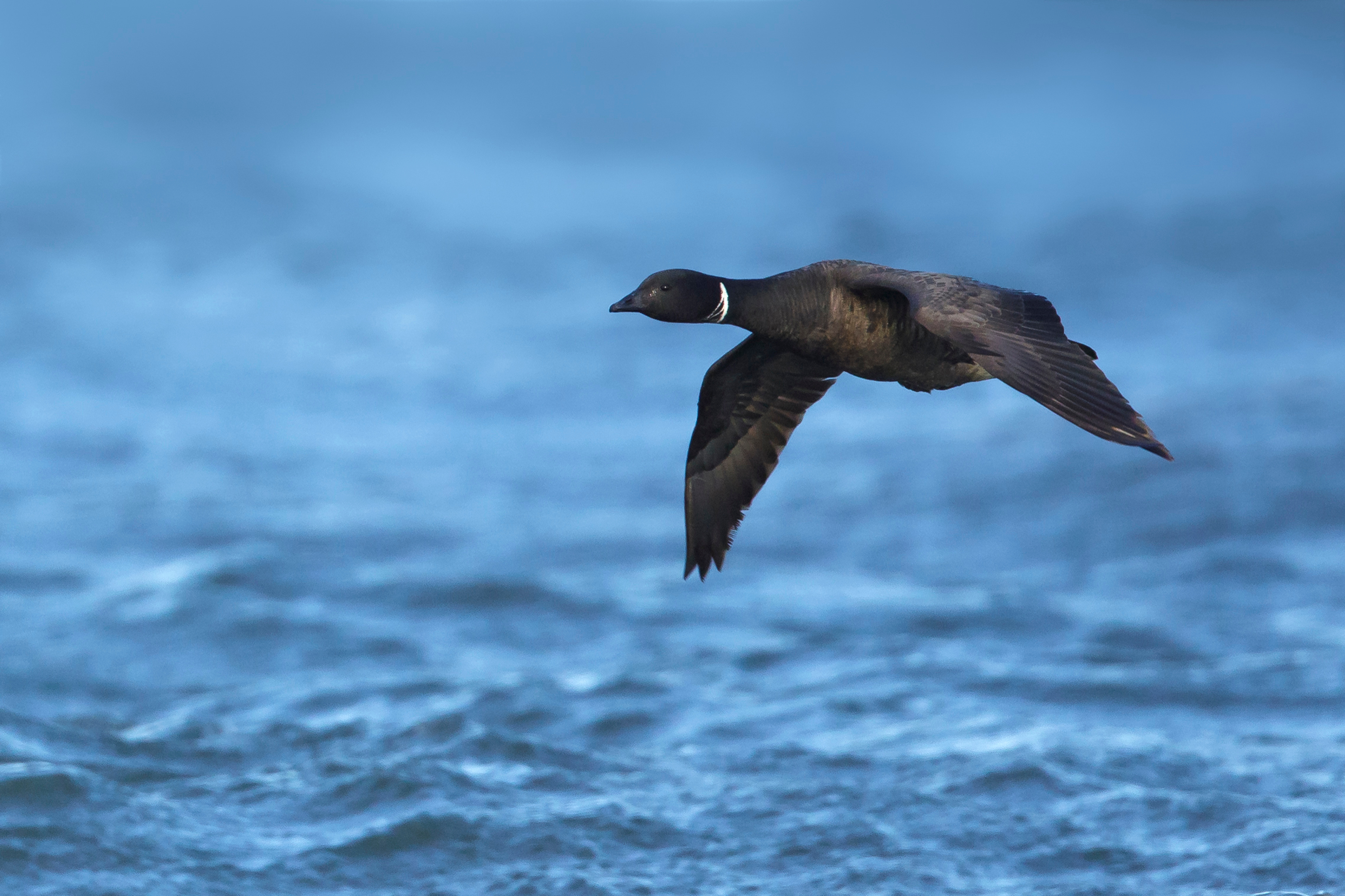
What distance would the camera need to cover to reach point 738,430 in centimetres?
909

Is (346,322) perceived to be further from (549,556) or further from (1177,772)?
(1177,772)

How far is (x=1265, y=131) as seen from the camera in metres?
25.7

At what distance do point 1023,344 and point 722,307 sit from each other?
1369 mm

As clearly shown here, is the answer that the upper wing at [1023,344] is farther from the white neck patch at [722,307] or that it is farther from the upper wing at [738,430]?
the upper wing at [738,430]

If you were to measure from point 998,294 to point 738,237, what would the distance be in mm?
15343

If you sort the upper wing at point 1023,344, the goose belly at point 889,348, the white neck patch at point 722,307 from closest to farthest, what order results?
the upper wing at point 1023,344 < the white neck patch at point 722,307 < the goose belly at point 889,348

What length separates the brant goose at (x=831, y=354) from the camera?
6.90 metres

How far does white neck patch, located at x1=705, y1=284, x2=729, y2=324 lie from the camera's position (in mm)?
7633

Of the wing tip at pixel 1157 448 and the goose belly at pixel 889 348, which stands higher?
the goose belly at pixel 889 348

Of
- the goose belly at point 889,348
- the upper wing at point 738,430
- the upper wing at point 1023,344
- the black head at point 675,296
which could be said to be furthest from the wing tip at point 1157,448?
the upper wing at point 738,430

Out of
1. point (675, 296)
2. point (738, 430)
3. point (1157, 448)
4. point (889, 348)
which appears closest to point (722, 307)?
point (675, 296)

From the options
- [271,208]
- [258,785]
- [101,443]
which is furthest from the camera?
[271,208]

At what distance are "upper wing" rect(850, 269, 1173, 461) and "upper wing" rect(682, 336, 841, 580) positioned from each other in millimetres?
1275

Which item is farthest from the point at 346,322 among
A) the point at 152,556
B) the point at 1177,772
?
the point at 1177,772
